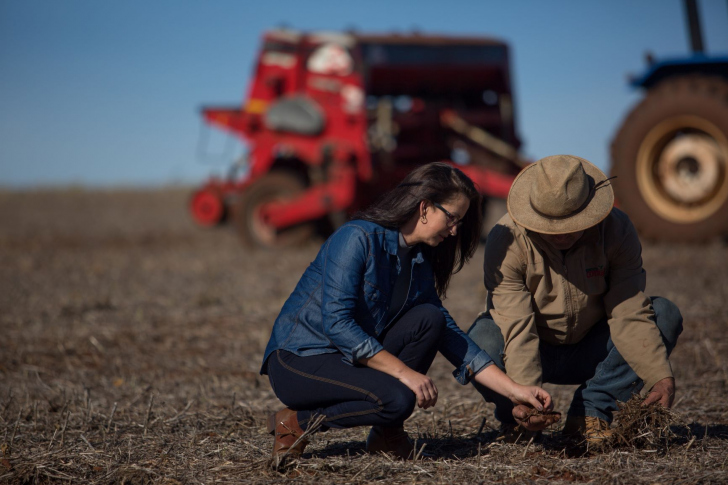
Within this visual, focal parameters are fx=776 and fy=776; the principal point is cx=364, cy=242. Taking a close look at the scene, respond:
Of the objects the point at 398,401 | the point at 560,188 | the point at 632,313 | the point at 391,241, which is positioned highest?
the point at 560,188

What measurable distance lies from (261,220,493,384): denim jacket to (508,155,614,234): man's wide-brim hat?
44cm

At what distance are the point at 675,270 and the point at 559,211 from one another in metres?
4.62

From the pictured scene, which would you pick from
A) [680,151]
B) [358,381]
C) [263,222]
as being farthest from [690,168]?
[358,381]

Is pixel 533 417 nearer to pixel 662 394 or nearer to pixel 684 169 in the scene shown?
pixel 662 394

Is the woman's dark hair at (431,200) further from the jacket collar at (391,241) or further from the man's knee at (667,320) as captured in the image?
the man's knee at (667,320)

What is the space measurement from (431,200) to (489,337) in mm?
611

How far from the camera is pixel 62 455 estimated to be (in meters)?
2.85

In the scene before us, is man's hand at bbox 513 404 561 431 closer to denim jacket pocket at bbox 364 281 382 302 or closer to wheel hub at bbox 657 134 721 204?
denim jacket pocket at bbox 364 281 382 302

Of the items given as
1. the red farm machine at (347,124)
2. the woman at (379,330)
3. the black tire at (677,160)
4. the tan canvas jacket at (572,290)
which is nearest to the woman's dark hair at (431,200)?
the woman at (379,330)

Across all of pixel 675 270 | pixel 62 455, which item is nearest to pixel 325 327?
pixel 62 455

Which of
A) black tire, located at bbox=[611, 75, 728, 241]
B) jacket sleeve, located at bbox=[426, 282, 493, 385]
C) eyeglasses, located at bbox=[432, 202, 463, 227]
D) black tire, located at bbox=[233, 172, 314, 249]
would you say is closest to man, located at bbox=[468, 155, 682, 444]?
jacket sleeve, located at bbox=[426, 282, 493, 385]

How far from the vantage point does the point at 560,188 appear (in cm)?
268

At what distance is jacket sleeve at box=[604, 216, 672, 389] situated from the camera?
2.80 meters

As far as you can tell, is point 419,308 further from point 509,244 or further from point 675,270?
point 675,270
